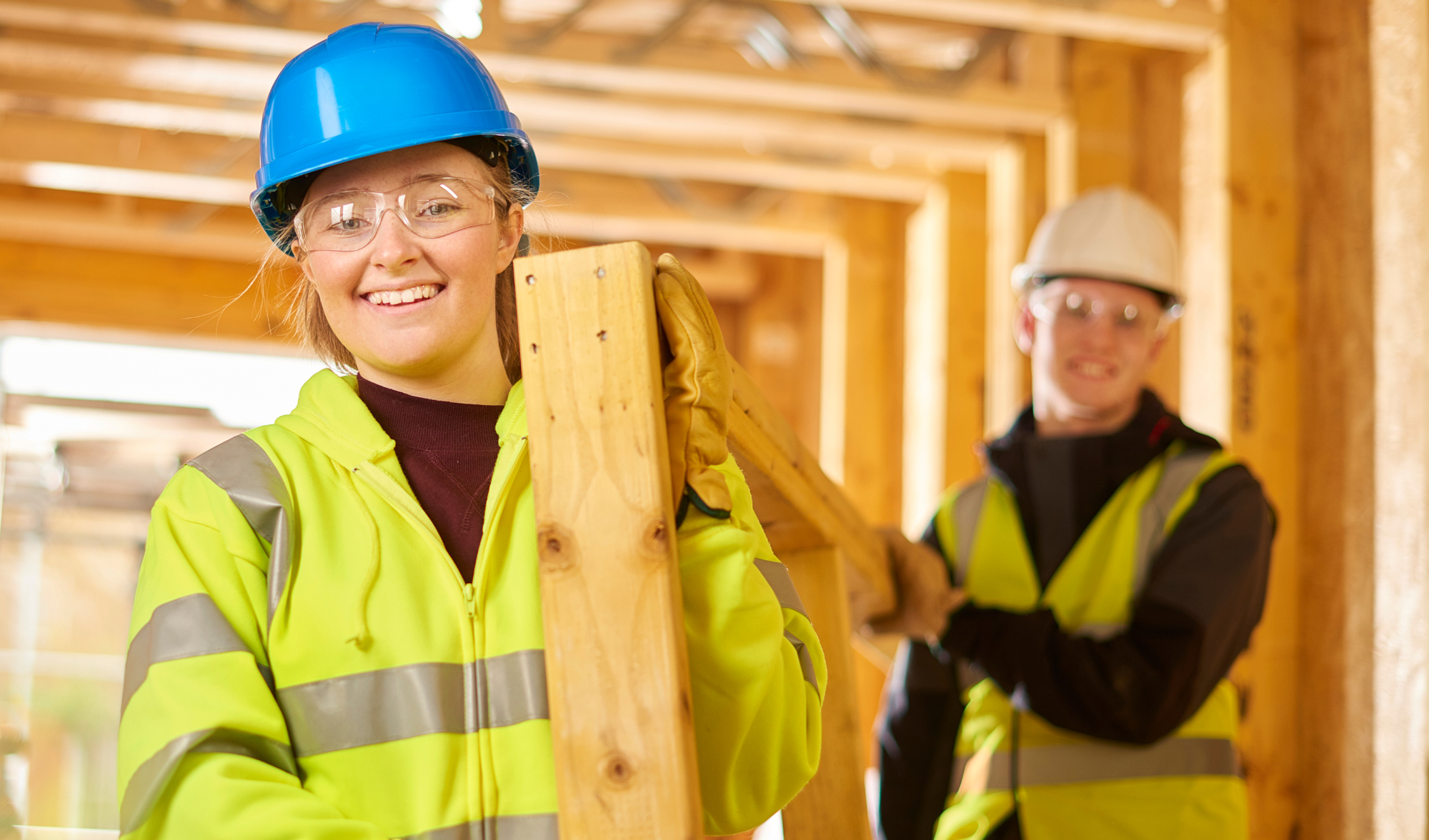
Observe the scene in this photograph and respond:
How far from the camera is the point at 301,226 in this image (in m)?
1.53

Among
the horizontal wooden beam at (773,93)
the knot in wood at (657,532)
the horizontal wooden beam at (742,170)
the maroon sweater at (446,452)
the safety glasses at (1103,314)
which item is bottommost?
the knot in wood at (657,532)

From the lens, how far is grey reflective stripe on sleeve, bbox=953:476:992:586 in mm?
3037

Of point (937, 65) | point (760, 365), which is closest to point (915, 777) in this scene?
point (937, 65)

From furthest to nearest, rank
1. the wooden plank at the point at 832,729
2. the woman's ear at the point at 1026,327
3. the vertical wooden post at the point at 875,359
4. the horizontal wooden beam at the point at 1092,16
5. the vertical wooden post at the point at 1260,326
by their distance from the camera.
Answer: the vertical wooden post at the point at 875,359, the horizontal wooden beam at the point at 1092,16, the vertical wooden post at the point at 1260,326, the woman's ear at the point at 1026,327, the wooden plank at the point at 832,729

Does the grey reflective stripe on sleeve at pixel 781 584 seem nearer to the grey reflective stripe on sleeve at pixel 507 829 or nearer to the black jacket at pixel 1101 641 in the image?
the grey reflective stripe on sleeve at pixel 507 829

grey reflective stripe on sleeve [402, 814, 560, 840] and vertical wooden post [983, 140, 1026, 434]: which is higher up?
vertical wooden post [983, 140, 1026, 434]

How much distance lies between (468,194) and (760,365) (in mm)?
5907

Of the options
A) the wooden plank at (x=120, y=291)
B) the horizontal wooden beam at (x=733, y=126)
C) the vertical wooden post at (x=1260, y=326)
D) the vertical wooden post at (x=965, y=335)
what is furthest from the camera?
the wooden plank at (x=120, y=291)

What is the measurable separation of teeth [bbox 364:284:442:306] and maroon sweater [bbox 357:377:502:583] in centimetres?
12

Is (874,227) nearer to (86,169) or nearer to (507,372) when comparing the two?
(86,169)

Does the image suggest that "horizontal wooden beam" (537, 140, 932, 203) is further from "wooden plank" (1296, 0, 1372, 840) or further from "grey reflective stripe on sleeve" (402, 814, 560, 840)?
"grey reflective stripe on sleeve" (402, 814, 560, 840)

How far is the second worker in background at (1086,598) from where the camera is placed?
2576 millimetres

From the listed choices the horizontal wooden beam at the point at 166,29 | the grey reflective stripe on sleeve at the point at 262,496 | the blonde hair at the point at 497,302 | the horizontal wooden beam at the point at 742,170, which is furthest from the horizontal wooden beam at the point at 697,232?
the grey reflective stripe on sleeve at the point at 262,496

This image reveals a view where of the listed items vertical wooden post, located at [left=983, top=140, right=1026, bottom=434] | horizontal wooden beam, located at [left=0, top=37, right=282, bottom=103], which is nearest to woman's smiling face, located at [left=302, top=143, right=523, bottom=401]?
horizontal wooden beam, located at [left=0, top=37, right=282, bottom=103]
